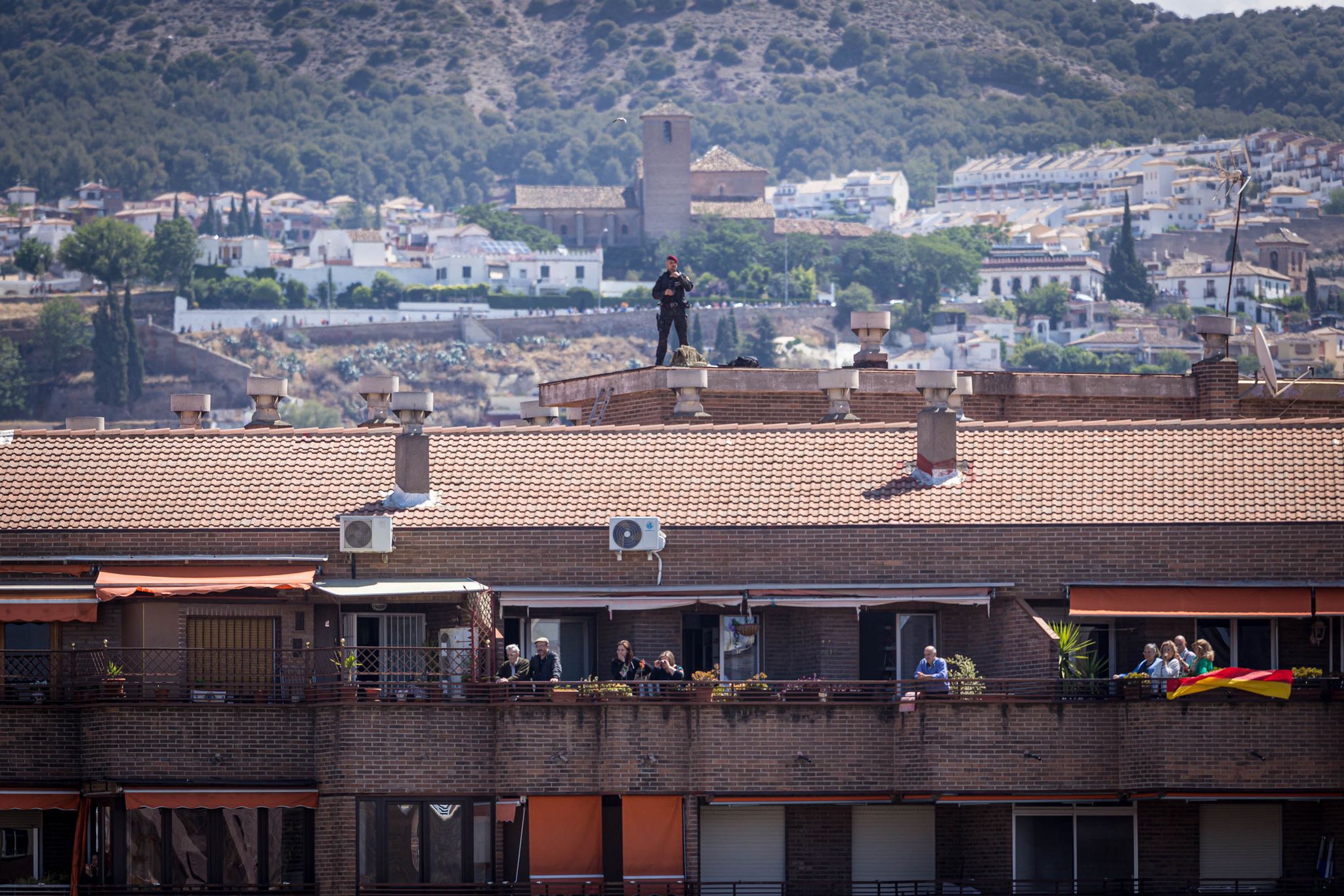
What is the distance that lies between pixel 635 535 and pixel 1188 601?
700cm

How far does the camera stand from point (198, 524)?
3262cm

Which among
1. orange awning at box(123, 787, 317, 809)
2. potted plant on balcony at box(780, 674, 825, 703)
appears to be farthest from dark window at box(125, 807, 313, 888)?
potted plant on balcony at box(780, 674, 825, 703)

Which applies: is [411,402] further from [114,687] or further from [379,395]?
[379,395]

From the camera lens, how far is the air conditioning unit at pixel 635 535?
105ft

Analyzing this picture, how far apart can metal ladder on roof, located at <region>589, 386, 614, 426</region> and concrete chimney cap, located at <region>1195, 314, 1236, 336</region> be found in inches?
393

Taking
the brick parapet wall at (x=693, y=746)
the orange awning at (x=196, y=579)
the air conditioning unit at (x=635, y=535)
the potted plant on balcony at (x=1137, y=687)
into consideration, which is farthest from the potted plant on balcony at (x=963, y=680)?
the orange awning at (x=196, y=579)

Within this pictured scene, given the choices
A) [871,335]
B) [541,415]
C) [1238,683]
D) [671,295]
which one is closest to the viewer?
[1238,683]

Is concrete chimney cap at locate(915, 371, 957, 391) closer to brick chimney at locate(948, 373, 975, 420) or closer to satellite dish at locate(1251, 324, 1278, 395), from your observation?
brick chimney at locate(948, 373, 975, 420)

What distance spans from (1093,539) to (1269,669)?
9.17 feet

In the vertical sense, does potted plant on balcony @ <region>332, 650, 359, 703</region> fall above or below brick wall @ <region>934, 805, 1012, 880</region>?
above

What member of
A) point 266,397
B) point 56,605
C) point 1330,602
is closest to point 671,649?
point 56,605

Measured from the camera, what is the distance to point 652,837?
30547 mm

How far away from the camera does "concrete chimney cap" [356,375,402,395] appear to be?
126 ft

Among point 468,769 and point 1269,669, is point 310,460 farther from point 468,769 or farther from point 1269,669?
point 1269,669
